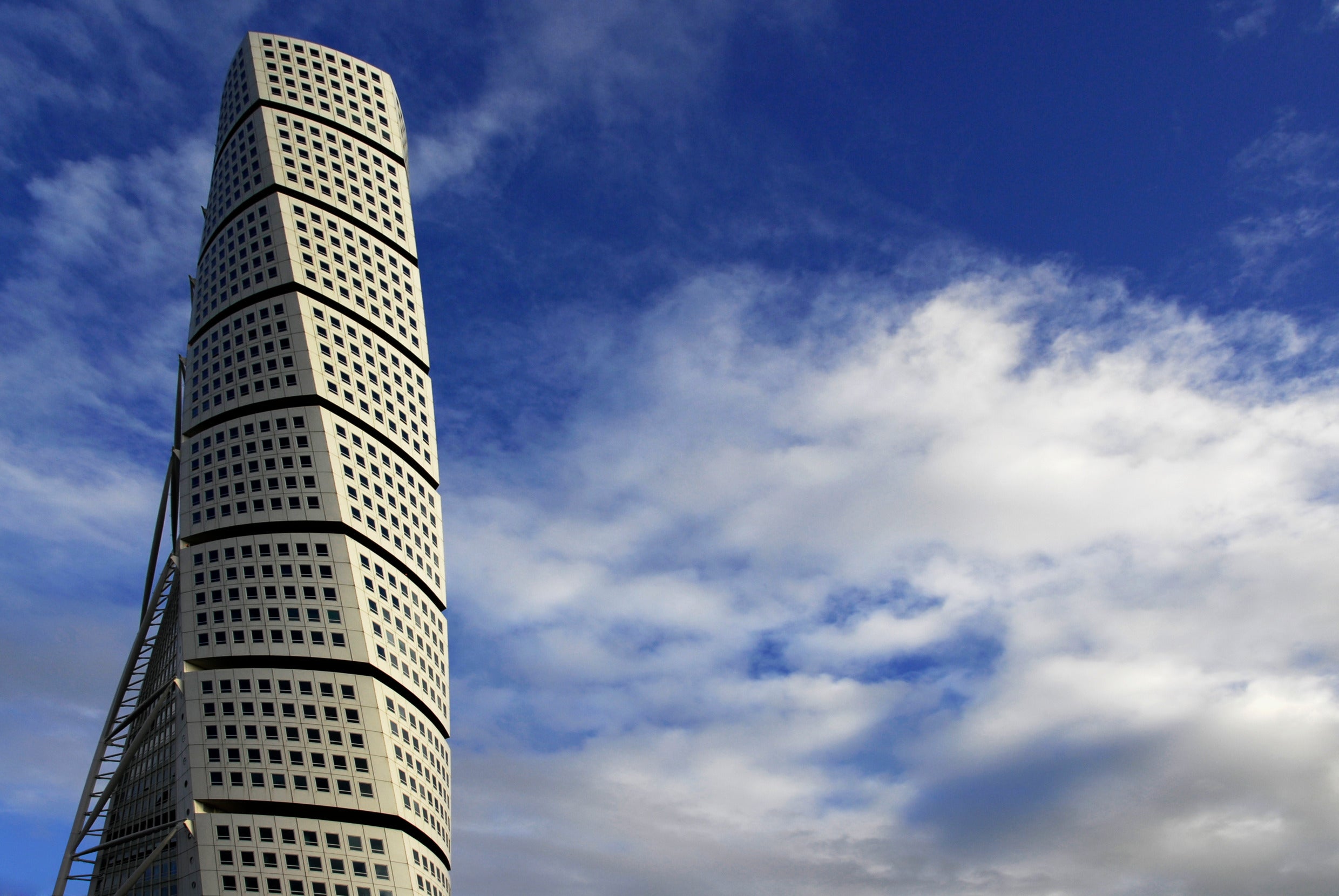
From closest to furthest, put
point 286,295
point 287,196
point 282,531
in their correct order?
point 282,531, point 286,295, point 287,196

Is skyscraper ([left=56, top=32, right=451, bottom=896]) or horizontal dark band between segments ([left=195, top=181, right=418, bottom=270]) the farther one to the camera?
horizontal dark band between segments ([left=195, top=181, right=418, bottom=270])

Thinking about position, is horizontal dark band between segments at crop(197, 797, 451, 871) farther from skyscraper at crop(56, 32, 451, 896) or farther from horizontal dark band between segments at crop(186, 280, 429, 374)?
horizontal dark band between segments at crop(186, 280, 429, 374)

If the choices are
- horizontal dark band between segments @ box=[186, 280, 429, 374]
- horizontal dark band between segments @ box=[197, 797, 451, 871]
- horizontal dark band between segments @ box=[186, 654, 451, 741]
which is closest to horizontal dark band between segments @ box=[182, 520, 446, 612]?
horizontal dark band between segments @ box=[186, 654, 451, 741]

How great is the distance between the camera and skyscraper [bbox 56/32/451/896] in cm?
5116

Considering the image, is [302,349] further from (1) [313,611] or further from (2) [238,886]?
(2) [238,886]

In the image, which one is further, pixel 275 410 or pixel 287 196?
pixel 287 196

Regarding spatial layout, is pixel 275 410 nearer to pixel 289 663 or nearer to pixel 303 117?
pixel 289 663

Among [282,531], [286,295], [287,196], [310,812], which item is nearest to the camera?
[310,812]

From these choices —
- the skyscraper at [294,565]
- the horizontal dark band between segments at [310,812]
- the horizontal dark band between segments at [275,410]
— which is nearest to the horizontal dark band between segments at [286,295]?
the skyscraper at [294,565]

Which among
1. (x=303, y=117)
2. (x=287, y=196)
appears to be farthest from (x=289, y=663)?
(x=303, y=117)

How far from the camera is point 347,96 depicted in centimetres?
7519

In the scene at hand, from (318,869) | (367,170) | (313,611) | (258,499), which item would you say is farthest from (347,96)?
(318,869)

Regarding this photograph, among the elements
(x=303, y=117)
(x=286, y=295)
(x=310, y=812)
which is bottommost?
(x=310, y=812)

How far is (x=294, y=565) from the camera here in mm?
56219
